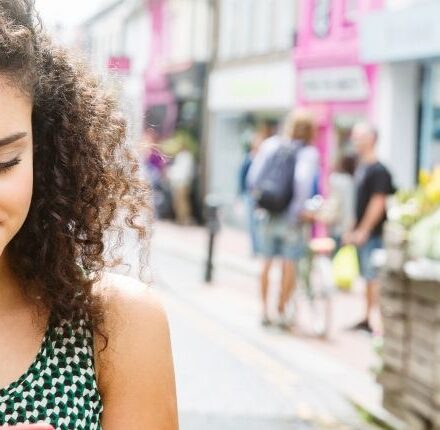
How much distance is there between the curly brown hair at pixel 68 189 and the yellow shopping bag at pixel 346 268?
7.28m

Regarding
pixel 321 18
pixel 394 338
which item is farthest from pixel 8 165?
pixel 321 18

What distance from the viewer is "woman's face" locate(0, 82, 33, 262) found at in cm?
163

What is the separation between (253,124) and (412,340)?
1836cm

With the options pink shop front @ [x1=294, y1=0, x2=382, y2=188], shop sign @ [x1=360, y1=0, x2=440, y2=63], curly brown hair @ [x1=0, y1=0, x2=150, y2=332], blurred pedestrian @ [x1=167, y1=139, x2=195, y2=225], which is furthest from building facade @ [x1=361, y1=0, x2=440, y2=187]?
curly brown hair @ [x1=0, y1=0, x2=150, y2=332]

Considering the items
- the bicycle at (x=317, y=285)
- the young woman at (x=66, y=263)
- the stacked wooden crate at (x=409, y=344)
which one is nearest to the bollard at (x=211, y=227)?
the bicycle at (x=317, y=285)

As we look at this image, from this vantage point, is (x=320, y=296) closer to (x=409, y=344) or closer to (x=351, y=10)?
(x=409, y=344)

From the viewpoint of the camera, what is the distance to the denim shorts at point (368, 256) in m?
9.34

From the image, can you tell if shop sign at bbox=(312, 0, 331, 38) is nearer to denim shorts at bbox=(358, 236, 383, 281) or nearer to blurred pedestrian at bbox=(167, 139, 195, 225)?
blurred pedestrian at bbox=(167, 139, 195, 225)

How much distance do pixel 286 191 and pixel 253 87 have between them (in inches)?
529

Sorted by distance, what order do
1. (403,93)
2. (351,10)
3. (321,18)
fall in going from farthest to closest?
1. (321,18)
2. (351,10)
3. (403,93)

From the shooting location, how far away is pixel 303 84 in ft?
63.3

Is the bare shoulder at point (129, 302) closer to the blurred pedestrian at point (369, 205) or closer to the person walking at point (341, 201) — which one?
the blurred pedestrian at point (369, 205)

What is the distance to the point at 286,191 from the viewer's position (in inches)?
362

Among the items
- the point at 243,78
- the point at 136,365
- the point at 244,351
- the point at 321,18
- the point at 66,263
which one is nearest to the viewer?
the point at 136,365
